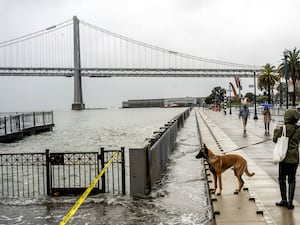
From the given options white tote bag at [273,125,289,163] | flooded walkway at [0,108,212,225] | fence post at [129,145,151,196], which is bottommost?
flooded walkway at [0,108,212,225]

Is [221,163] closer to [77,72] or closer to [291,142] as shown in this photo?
[291,142]

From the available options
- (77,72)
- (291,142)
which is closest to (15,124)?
(291,142)

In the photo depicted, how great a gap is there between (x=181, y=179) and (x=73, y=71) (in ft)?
344

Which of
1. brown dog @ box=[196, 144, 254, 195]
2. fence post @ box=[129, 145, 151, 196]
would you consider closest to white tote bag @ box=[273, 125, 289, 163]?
brown dog @ box=[196, 144, 254, 195]

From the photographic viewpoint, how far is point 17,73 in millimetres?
101625

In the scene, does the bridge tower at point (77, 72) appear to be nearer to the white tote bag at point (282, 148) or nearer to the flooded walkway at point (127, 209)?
the flooded walkway at point (127, 209)

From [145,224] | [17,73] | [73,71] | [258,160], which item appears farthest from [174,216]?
[73,71]

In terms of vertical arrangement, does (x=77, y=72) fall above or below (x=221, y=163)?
above

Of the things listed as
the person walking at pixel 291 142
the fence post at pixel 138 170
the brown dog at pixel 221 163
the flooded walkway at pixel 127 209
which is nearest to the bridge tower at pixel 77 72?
the flooded walkway at pixel 127 209

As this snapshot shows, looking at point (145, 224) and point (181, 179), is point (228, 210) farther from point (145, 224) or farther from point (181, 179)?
point (181, 179)

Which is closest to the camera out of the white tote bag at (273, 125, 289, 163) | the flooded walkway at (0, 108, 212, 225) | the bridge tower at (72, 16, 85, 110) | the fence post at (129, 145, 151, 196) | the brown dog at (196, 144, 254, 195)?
the white tote bag at (273, 125, 289, 163)

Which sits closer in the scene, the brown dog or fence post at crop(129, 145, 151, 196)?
the brown dog

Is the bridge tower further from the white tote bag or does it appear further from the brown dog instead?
the white tote bag

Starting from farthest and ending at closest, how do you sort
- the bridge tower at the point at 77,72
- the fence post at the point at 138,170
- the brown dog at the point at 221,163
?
the bridge tower at the point at 77,72, the fence post at the point at 138,170, the brown dog at the point at 221,163
